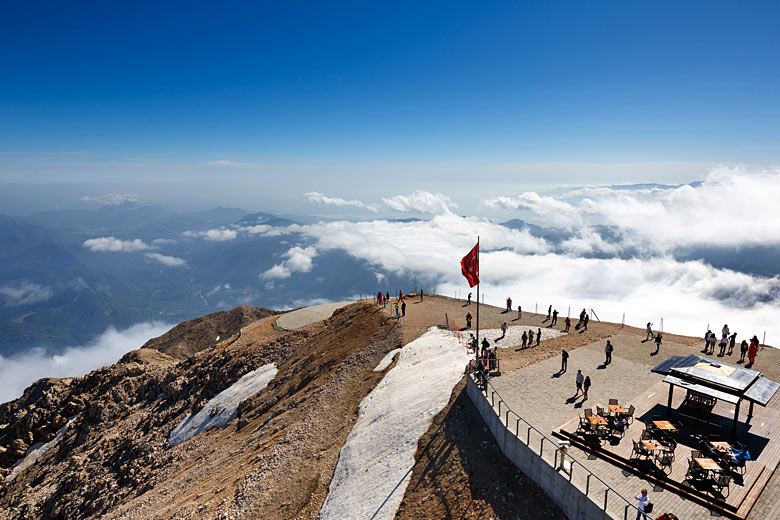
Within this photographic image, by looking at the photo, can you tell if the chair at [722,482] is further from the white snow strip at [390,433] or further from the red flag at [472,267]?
the red flag at [472,267]

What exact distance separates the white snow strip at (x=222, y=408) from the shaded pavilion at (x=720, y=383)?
30.8 metres

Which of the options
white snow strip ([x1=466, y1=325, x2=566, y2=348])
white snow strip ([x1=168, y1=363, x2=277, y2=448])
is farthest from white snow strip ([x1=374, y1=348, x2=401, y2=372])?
white snow strip ([x1=168, y1=363, x2=277, y2=448])

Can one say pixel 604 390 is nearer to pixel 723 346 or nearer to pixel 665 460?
pixel 665 460

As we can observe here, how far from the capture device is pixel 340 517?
1653cm

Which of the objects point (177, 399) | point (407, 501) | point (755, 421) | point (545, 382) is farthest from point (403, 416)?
point (177, 399)

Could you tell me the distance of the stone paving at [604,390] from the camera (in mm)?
12016

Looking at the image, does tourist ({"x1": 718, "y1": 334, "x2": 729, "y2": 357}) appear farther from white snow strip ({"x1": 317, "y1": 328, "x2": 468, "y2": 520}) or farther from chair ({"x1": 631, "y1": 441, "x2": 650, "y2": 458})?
chair ({"x1": 631, "y1": 441, "x2": 650, "y2": 458})

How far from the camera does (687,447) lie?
14914mm

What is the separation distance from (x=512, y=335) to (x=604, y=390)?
1136 cm

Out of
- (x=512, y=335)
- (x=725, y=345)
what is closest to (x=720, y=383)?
(x=725, y=345)

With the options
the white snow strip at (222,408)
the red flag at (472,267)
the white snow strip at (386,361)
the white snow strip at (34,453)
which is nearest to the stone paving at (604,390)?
the red flag at (472,267)

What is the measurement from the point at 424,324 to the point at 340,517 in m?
19.6

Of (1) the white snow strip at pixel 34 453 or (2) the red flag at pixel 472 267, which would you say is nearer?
(2) the red flag at pixel 472 267

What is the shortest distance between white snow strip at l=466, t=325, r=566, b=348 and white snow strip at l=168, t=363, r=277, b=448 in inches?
793
